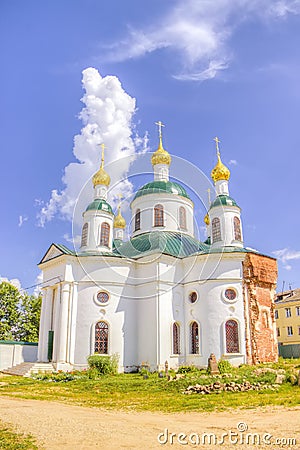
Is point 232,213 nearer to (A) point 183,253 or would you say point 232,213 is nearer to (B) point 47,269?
(A) point 183,253

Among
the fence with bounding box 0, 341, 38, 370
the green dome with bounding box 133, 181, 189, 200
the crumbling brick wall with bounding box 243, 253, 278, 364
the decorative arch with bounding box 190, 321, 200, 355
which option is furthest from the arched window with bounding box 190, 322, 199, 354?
the fence with bounding box 0, 341, 38, 370

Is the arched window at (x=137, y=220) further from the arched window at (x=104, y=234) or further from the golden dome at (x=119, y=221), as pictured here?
the golden dome at (x=119, y=221)

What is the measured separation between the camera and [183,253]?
2681 centimetres

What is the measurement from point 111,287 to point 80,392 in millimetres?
9874

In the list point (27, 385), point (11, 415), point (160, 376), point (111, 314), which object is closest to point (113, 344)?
point (111, 314)

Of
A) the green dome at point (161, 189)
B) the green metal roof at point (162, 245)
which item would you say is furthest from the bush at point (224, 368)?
the green dome at point (161, 189)

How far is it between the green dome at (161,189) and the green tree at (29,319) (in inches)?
562

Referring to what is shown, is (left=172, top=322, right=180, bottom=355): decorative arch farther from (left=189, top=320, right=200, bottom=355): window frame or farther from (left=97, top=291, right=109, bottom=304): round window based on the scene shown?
(left=97, top=291, right=109, bottom=304): round window

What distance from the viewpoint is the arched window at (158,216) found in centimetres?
2952

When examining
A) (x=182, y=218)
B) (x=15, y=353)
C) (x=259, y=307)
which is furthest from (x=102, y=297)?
(x=259, y=307)

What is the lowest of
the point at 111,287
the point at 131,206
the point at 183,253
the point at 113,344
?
the point at 113,344

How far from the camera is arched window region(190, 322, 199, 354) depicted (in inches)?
955

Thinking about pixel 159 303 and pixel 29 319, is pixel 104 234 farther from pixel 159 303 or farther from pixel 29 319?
pixel 29 319

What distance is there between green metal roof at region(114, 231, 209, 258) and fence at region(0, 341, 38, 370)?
905cm
